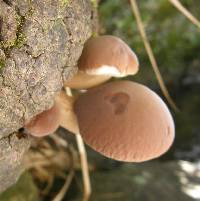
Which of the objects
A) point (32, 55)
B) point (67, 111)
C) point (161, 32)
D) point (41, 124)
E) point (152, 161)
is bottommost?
point (152, 161)

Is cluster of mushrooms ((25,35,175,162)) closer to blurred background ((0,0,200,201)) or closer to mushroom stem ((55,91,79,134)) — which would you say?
mushroom stem ((55,91,79,134))

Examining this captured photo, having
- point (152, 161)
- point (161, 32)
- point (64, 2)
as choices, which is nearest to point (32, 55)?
point (64, 2)

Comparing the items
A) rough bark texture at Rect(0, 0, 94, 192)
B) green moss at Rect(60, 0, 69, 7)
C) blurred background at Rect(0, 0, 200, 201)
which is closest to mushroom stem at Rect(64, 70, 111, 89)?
rough bark texture at Rect(0, 0, 94, 192)

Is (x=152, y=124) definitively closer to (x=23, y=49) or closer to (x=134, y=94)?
(x=134, y=94)

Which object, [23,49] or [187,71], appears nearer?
[23,49]

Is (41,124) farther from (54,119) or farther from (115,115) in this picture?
(115,115)

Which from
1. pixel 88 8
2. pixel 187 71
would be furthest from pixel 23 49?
pixel 187 71
